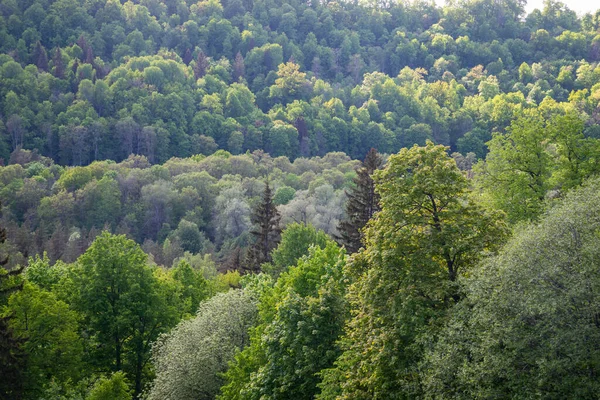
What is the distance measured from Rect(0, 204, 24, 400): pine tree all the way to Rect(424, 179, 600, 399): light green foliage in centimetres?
1780

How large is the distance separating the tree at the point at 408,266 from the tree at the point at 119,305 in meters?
19.6

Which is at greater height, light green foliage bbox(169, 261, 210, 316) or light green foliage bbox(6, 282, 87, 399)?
light green foliage bbox(6, 282, 87, 399)

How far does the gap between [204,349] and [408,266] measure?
15163 mm

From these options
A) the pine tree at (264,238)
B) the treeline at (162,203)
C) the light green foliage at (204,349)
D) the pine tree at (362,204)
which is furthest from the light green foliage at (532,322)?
the treeline at (162,203)

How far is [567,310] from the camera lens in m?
18.0

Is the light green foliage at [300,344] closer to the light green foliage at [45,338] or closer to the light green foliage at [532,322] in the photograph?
the light green foliage at [532,322]

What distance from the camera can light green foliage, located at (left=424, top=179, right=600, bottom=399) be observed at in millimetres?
17688

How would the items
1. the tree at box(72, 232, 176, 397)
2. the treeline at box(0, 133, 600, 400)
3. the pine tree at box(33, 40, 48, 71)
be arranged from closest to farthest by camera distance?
the treeline at box(0, 133, 600, 400) < the tree at box(72, 232, 176, 397) < the pine tree at box(33, 40, 48, 71)

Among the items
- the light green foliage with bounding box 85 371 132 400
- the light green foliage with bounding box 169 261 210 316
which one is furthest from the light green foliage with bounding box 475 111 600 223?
the light green foliage with bounding box 169 261 210 316

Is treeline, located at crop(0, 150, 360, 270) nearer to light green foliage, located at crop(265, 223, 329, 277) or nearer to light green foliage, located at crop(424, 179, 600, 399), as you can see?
light green foliage, located at crop(265, 223, 329, 277)

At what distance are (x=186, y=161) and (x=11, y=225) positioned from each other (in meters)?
43.0

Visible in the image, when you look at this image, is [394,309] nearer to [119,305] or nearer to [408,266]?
[408,266]

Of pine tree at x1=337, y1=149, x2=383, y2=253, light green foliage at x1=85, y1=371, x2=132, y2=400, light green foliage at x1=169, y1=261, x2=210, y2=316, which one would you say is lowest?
light green foliage at x1=169, y1=261, x2=210, y2=316

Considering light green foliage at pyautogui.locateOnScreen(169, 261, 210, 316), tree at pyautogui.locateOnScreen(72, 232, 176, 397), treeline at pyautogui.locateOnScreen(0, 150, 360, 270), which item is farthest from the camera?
treeline at pyautogui.locateOnScreen(0, 150, 360, 270)
